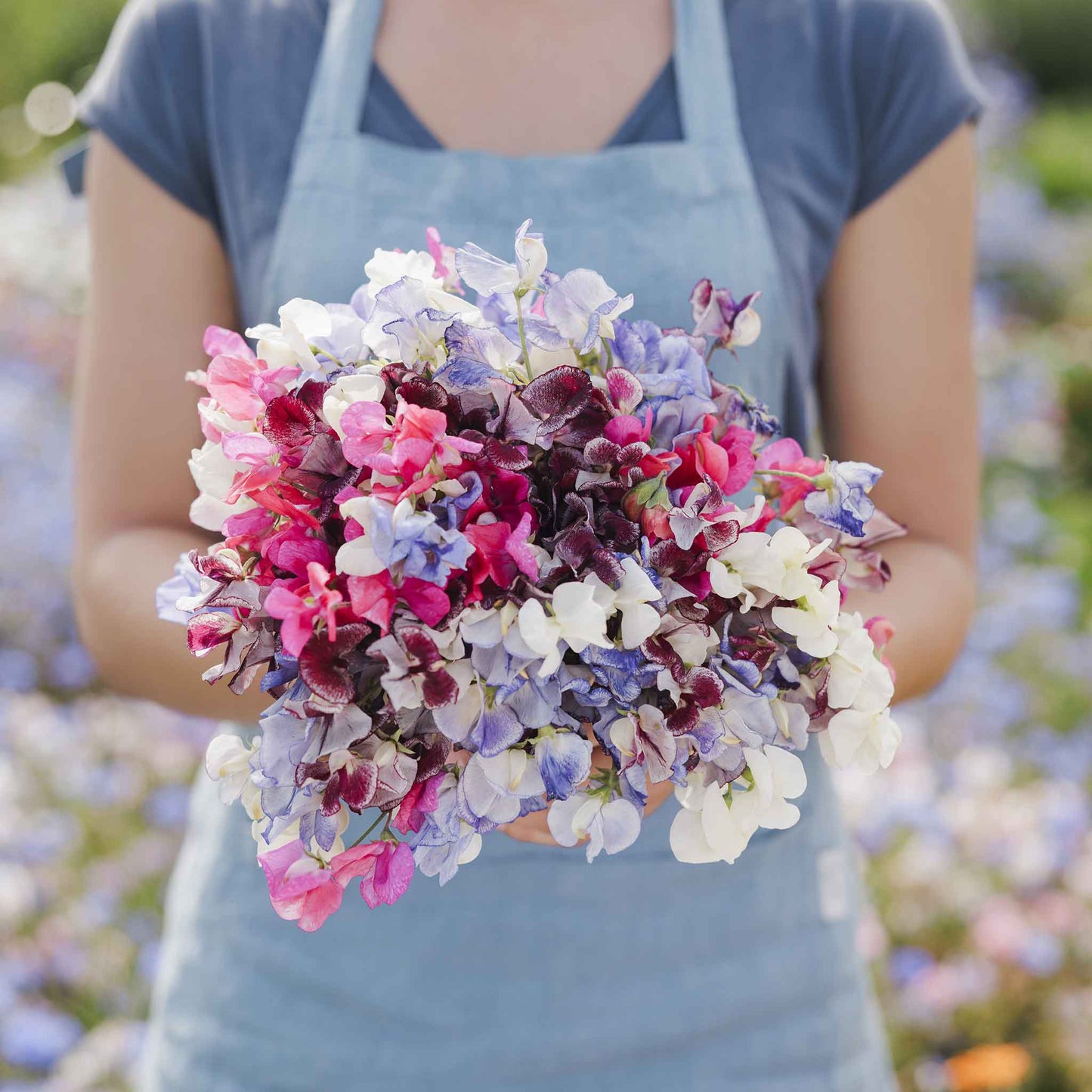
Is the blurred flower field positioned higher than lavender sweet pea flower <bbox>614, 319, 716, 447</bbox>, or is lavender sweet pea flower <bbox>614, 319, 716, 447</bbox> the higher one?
lavender sweet pea flower <bbox>614, 319, 716, 447</bbox>

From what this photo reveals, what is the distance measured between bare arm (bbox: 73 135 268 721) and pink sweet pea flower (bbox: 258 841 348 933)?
1.43 feet

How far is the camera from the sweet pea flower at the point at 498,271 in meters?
0.67

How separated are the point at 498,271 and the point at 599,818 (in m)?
0.32

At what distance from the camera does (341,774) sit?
0.63 m

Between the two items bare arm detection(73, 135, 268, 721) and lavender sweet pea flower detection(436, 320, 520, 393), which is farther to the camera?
bare arm detection(73, 135, 268, 721)

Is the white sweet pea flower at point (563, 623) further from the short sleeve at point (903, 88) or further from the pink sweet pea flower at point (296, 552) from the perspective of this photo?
the short sleeve at point (903, 88)

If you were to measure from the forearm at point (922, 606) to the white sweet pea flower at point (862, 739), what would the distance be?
1.15 feet

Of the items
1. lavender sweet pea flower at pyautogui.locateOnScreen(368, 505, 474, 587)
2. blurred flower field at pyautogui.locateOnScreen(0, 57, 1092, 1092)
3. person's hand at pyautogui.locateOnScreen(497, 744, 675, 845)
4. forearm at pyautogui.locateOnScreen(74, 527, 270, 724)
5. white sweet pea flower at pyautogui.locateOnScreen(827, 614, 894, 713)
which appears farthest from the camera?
blurred flower field at pyautogui.locateOnScreen(0, 57, 1092, 1092)

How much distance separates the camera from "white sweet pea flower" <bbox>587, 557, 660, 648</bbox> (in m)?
0.60

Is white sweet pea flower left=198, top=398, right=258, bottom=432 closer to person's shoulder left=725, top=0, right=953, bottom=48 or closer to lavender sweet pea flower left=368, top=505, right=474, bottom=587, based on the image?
lavender sweet pea flower left=368, top=505, right=474, bottom=587

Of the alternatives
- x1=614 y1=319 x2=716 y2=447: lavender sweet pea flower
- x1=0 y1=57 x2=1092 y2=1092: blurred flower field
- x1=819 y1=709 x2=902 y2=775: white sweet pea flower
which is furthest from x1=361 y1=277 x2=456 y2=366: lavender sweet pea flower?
x1=0 y1=57 x2=1092 y2=1092: blurred flower field

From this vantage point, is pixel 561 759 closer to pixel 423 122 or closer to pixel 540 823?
pixel 540 823

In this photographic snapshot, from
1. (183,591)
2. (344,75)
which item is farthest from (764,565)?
(344,75)

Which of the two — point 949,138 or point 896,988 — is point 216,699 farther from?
point 896,988
